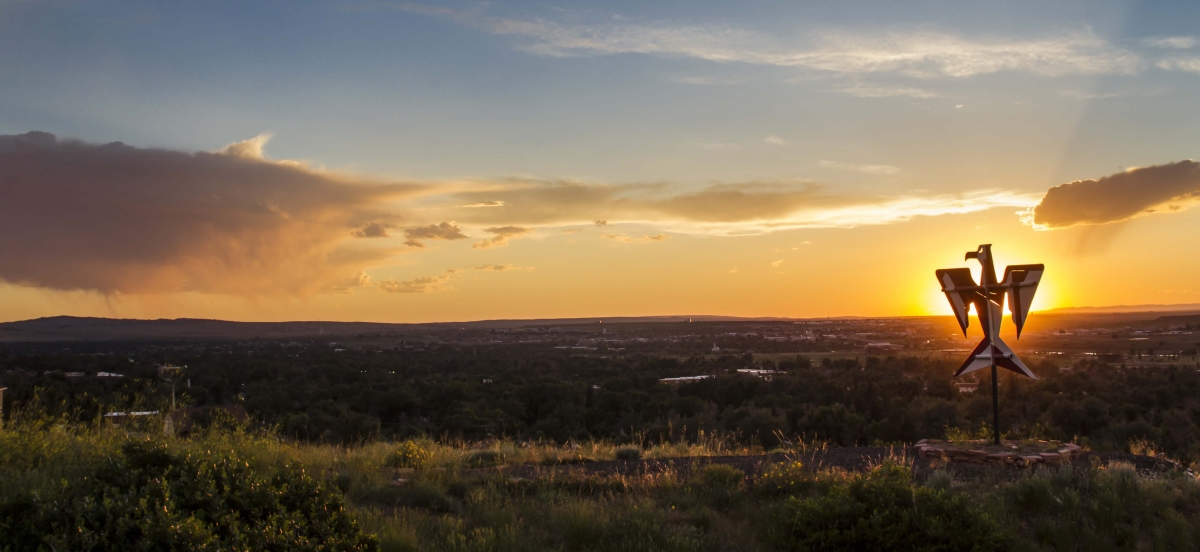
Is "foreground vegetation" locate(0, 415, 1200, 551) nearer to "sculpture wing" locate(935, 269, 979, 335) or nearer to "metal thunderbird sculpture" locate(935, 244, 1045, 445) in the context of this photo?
"metal thunderbird sculpture" locate(935, 244, 1045, 445)

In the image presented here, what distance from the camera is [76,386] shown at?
105 ft

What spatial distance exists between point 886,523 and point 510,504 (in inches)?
144

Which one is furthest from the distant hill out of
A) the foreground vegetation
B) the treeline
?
the foreground vegetation

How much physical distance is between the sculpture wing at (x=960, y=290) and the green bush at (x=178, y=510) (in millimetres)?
9385

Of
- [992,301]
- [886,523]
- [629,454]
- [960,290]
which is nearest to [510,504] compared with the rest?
[886,523]

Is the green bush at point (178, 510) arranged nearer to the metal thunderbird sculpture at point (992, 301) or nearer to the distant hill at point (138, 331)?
the metal thunderbird sculpture at point (992, 301)

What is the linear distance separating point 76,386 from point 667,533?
33.6 m

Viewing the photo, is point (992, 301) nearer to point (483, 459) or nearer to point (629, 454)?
point (629, 454)

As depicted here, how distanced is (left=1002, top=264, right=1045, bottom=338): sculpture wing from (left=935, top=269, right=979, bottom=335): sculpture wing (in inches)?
18.1

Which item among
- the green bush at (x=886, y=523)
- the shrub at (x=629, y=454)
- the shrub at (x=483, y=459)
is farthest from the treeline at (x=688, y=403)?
the green bush at (x=886, y=523)

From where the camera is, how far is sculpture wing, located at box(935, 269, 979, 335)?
449 inches

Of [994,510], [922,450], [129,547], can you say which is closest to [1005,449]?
[922,450]

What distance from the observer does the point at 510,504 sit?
8.03 meters

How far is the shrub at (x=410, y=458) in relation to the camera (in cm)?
1096
